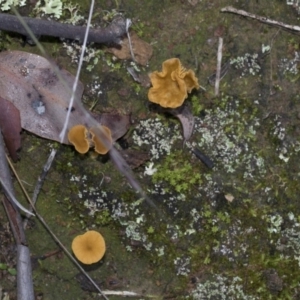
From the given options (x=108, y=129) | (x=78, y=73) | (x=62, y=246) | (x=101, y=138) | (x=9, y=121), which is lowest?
(x=62, y=246)

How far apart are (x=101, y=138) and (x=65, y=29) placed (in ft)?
2.97

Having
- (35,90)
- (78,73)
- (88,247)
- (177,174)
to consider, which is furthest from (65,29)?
(88,247)

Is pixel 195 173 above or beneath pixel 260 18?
beneath

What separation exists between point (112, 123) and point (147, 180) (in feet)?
1.79

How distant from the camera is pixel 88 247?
4441 millimetres

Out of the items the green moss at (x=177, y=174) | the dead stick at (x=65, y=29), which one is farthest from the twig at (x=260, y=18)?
the green moss at (x=177, y=174)

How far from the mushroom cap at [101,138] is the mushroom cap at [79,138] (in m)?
0.06

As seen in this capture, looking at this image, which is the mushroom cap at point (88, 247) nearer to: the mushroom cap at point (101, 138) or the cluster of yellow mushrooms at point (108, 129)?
the cluster of yellow mushrooms at point (108, 129)

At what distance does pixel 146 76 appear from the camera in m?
4.56

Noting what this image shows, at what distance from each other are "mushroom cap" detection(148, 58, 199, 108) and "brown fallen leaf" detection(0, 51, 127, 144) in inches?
24.3

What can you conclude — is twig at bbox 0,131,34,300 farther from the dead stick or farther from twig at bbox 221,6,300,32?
twig at bbox 221,6,300,32

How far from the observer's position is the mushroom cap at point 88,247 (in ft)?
14.5

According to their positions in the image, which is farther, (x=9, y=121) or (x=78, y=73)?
(x=9, y=121)

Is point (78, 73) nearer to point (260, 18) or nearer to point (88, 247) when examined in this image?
point (88, 247)
